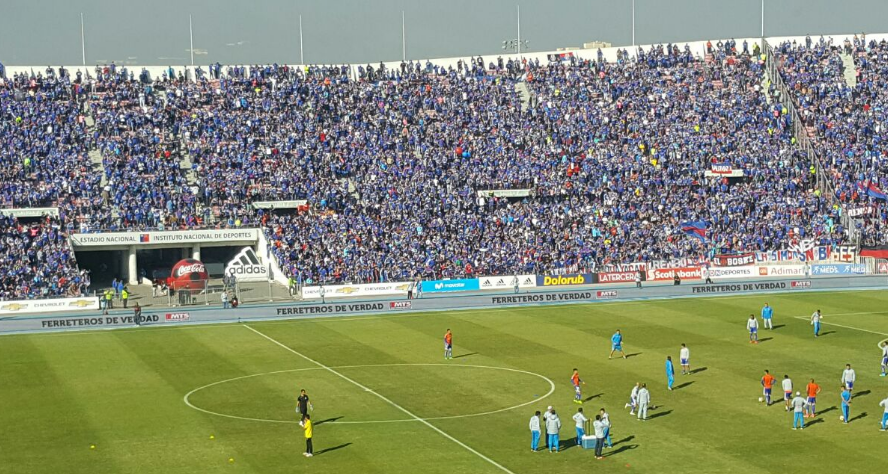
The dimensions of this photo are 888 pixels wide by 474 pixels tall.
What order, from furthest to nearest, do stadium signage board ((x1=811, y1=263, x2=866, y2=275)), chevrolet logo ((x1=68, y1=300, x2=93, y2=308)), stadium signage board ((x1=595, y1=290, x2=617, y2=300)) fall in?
stadium signage board ((x1=811, y1=263, x2=866, y2=275)) < stadium signage board ((x1=595, y1=290, x2=617, y2=300)) < chevrolet logo ((x1=68, y1=300, x2=93, y2=308))

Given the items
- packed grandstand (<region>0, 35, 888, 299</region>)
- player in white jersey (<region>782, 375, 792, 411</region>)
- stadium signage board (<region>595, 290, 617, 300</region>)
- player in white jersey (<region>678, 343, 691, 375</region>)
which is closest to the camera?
player in white jersey (<region>782, 375, 792, 411</region>)

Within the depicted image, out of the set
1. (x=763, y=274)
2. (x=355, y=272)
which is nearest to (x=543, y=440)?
(x=355, y=272)

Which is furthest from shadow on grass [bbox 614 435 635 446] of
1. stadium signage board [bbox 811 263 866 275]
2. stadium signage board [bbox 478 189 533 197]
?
stadium signage board [bbox 478 189 533 197]

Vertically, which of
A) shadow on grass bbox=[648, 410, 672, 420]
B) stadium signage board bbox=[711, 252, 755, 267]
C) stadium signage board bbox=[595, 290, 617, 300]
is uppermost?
stadium signage board bbox=[711, 252, 755, 267]

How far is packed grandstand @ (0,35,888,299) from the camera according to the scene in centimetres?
7288

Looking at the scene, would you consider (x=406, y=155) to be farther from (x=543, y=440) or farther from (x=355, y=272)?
(x=543, y=440)

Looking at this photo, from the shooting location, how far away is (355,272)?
6994cm

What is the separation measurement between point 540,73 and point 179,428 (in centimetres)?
6254

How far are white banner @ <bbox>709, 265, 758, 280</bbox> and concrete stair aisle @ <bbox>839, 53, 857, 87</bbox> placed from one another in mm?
25142

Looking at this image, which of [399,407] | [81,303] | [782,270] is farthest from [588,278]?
[399,407]

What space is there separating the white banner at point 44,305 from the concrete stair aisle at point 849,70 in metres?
59.8

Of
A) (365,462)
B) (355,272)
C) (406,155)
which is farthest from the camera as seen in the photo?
(406,155)

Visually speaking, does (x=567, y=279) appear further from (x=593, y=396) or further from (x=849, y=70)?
(x=849, y=70)

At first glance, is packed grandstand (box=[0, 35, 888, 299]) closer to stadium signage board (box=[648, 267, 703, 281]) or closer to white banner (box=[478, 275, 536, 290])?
white banner (box=[478, 275, 536, 290])
